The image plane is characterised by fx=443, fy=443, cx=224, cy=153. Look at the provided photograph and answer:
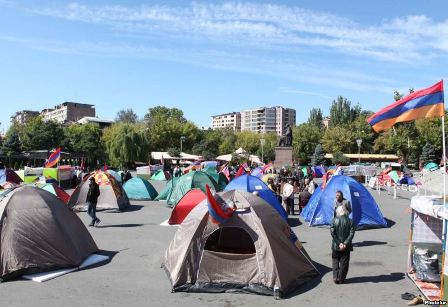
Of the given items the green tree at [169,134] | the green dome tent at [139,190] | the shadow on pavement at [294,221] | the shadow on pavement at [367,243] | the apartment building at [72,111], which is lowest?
the shadow on pavement at [367,243]

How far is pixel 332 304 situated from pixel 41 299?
489cm

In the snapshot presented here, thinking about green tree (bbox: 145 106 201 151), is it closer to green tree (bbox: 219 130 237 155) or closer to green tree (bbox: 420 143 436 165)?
green tree (bbox: 219 130 237 155)

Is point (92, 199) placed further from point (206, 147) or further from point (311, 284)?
point (206, 147)

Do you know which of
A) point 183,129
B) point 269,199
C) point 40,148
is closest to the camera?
point 269,199

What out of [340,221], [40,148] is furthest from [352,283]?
[40,148]

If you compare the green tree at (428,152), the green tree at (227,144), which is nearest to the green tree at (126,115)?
the green tree at (227,144)

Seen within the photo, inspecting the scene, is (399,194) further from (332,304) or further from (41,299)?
(41,299)

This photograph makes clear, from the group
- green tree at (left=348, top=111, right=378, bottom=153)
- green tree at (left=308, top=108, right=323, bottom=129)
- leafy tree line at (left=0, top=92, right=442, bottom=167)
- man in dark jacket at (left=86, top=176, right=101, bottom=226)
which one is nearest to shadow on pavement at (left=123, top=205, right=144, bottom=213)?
man in dark jacket at (left=86, top=176, right=101, bottom=226)

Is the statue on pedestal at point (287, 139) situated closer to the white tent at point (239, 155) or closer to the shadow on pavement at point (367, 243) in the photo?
the white tent at point (239, 155)

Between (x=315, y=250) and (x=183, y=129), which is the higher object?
(x=183, y=129)

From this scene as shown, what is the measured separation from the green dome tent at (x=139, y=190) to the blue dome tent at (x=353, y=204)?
9.94 metres

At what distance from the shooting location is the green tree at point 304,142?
81.2m

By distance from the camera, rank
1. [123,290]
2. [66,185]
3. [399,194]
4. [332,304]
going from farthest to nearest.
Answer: [66,185], [399,194], [123,290], [332,304]

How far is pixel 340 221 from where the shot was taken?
8.46 metres
